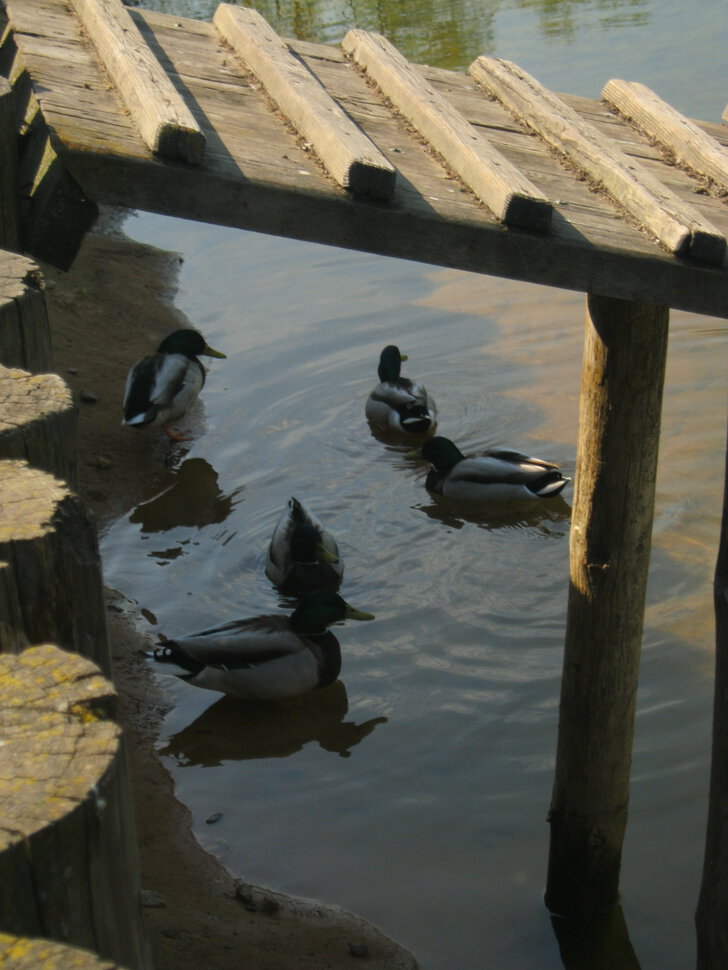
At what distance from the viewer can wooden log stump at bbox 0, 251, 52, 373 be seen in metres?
2.51

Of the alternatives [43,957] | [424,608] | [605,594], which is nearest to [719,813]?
[605,594]

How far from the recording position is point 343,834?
548 centimetres

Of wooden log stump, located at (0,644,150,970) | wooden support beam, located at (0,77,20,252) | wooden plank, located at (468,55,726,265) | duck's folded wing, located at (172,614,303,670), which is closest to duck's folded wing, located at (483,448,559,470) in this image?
duck's folded wing, located at (172,614,303,670)

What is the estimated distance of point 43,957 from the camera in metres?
1.09

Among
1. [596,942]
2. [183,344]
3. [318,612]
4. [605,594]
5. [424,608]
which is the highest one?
[605,594]

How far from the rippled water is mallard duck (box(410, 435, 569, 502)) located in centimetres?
18

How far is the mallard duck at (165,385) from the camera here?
363 inches

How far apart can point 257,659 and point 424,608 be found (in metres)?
1.20

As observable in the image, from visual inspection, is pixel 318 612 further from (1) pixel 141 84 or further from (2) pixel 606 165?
(1) pixel 141 84

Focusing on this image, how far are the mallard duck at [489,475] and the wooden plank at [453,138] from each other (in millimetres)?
4374

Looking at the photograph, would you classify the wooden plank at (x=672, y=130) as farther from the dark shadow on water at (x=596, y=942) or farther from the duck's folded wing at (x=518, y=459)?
the duck's folded wing at (x=518, y=459)

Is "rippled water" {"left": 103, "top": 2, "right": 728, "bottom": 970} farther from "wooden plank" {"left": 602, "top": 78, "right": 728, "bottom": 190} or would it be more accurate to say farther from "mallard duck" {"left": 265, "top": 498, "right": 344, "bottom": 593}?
"wooden plank" {"left": 602, "top": 78, "right": 728, "bottom": 190}

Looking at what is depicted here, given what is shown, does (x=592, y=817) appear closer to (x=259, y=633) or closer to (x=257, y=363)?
(x=259, y=633)

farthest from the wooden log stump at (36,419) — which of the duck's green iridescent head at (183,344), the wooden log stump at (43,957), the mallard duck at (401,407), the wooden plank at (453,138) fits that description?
the duck's green iridescent head at (183,344)
